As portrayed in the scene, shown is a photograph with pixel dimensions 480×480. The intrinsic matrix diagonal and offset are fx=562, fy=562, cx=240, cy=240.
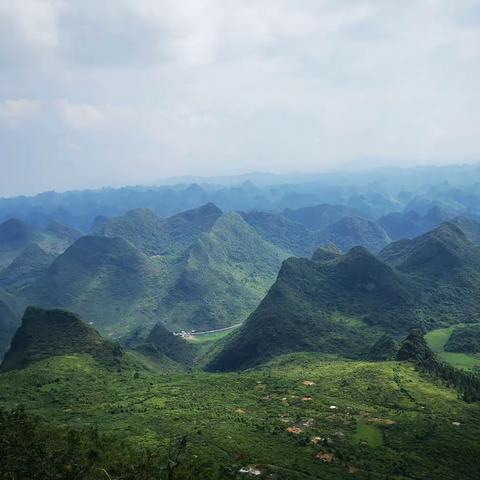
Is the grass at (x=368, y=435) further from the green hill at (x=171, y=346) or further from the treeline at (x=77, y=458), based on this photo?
the green hill at (x=171, y=346)

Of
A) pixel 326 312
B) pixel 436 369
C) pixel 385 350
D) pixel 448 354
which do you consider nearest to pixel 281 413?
pixel 436 369

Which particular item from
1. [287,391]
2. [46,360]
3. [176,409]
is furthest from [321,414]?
[46,360]

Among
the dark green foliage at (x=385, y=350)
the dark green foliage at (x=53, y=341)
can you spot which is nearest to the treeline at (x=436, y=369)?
the dark green foliage at (x=385, y=350)

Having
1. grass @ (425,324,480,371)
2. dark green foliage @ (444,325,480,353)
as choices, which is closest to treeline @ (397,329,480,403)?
grass @ (425,324,480,371)

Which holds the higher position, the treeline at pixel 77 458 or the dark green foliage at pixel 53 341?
the treeline at pixel 77 458

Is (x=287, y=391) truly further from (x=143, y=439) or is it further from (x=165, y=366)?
(x=165, y=366)

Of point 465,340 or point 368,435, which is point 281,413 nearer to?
point 368,435
